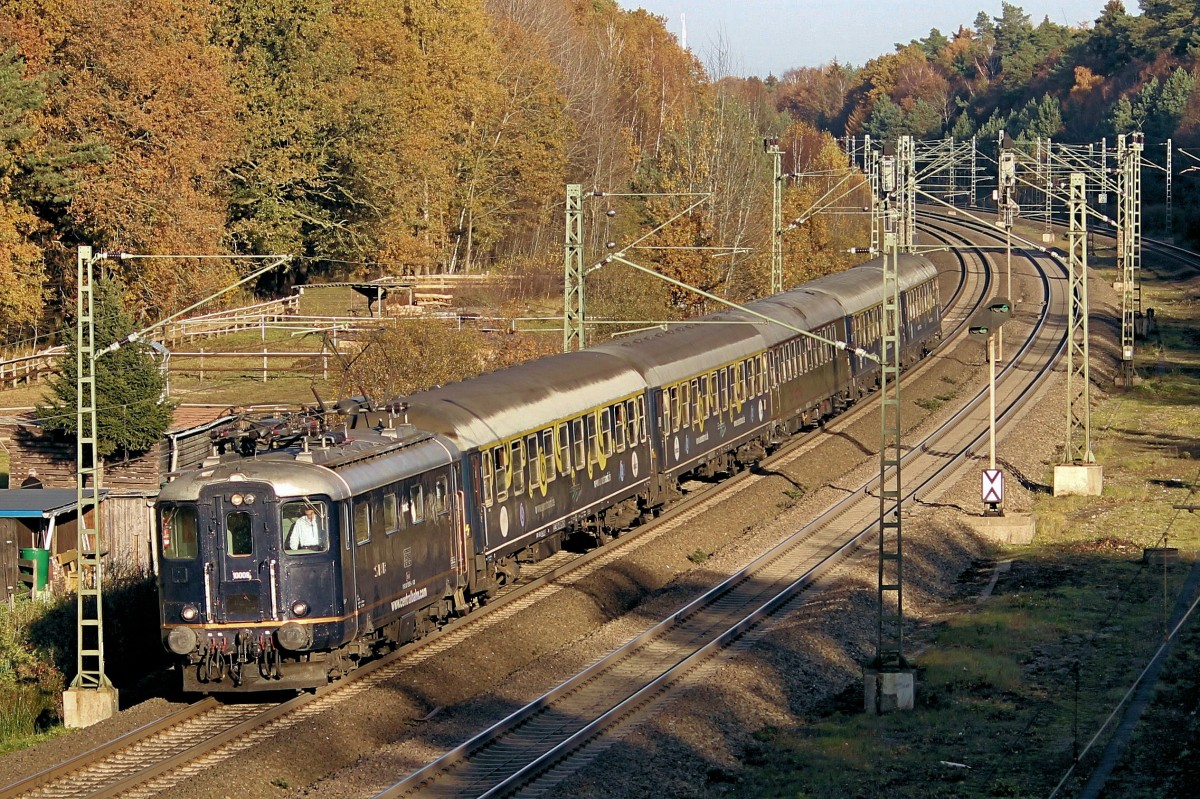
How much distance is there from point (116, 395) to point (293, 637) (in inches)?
738

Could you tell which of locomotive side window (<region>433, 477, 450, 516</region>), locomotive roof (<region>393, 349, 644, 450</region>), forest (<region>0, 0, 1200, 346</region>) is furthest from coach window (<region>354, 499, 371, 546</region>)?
forest (<region>0, 0, 1200, 346</region>)

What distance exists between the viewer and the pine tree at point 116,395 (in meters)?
37.2

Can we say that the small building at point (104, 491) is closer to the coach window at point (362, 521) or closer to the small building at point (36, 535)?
the small building at point (36, 535)

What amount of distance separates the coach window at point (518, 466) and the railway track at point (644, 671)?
10.6ft

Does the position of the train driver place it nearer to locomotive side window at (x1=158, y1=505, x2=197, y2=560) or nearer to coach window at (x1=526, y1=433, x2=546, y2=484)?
locomotive side window at (x1=158, y1=505, x2=197, y2=560)

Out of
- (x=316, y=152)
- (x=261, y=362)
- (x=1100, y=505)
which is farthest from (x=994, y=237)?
(x=1100, y=505)

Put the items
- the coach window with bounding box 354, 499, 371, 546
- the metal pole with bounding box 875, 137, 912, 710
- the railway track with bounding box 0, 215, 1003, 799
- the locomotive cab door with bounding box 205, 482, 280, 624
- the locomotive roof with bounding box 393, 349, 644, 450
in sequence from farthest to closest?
the locomotive roof with bounding box 393, 349, 644, 450
the metal pole with bounding box 875, 137, 912, 710
the coach window with bounding box 354, 499, 371, 546
the locomotive cab door with bounding box 205, 482, 280, 624
the railway track with bounding box 0, 215, 1003, 799

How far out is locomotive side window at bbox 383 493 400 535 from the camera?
2266cm

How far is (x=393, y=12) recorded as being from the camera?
82.0m

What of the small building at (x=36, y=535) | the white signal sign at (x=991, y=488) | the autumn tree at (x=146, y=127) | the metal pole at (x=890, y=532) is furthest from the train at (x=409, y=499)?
the autumn tree at (x=146, y=127)

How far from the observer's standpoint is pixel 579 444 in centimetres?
3028

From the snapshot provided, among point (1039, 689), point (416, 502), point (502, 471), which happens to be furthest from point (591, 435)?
point (1039, 689)

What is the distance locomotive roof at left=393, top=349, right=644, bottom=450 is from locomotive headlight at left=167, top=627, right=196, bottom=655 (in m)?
5.31

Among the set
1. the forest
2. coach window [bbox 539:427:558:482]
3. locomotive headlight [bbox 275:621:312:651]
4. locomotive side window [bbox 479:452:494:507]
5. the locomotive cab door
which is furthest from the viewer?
the forest
